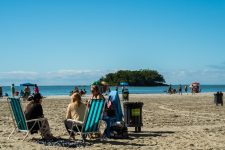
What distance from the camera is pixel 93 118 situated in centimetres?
1026

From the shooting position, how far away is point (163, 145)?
10000 mm

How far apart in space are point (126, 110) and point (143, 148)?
3.21 meters

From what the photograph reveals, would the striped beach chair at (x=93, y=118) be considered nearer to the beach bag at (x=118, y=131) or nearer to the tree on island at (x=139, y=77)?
the beach bag at (x=118, y=131)

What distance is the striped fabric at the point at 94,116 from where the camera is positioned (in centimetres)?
1005

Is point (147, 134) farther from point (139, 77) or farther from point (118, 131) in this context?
point (139, 77)

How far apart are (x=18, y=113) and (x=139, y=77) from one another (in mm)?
134154

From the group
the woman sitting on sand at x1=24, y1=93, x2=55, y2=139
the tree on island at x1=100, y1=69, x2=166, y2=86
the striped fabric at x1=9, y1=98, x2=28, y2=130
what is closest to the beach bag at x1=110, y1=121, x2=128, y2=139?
the woman sitting on sand at x1=24, y1=93, x2=55, y2=139

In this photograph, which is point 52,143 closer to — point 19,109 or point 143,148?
point 19,109

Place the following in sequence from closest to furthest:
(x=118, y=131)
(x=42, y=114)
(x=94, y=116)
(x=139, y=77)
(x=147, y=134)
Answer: (x=94, y=116) < (x=42, y=114) < (x=118, y=131) < (x=147, y=134) < (x=139, y=77)

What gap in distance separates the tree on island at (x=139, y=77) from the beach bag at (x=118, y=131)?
123345mm

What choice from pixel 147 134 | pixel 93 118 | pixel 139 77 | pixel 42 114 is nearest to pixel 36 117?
pixel 42 114

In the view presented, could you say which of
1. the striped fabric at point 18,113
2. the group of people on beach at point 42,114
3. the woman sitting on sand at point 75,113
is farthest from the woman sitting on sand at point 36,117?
the woman sitting on sand at point 75,113

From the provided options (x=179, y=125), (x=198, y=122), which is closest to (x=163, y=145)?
(x=179, y=125)

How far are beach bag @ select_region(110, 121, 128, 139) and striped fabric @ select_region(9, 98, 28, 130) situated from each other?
82.7 inches
